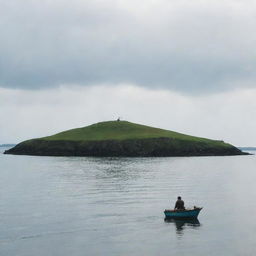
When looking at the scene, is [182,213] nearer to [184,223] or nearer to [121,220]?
[184,223]

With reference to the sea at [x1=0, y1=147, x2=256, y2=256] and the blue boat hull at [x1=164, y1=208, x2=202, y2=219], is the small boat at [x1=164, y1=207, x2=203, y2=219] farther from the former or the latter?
the sea at [x1=0, y1=147, x2=256, y2=256]

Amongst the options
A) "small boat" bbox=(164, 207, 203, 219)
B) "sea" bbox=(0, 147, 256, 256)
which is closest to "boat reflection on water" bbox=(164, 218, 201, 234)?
"sea" bbox=(0, 147, 256, 256)

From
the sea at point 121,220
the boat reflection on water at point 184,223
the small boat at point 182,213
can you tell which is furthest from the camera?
the small boat at point 182,213

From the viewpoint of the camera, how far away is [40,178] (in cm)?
10606

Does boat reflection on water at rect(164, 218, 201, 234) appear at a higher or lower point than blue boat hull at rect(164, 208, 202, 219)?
lower

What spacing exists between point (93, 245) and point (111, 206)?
21.0 metres

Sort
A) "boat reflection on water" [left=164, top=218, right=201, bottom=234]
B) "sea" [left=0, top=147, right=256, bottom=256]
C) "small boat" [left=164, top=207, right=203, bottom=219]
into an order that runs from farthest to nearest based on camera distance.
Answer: "small boat" [left=164, top=207, right=203, bottom=219], "boat reflection on water" [left=164, top=218, right=201, bottom=234], "sea" [left=0, top=147, right=256, bottom=256]

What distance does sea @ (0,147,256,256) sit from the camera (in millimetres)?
41438

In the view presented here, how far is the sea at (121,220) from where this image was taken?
136 ft

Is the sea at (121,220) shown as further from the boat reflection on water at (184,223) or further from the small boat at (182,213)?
the small boat at (182,213)

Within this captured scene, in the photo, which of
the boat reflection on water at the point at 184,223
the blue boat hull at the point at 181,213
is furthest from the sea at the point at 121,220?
the blue boat hull at the point at 181,213

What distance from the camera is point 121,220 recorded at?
53.5 m

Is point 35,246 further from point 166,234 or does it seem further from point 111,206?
point 111,206

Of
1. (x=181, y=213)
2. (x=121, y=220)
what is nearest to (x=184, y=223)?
(x=181, y=213)
